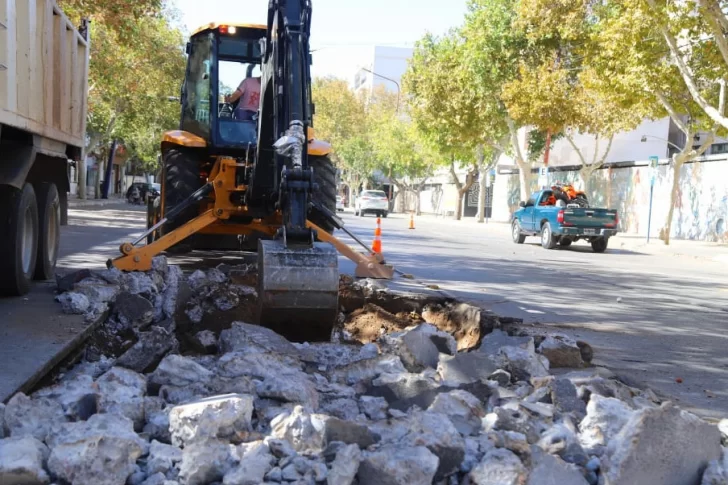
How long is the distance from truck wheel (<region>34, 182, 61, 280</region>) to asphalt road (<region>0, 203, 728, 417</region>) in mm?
442

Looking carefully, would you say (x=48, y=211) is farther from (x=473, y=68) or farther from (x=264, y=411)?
(x=473, y=68)

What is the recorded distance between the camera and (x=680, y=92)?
23.2m

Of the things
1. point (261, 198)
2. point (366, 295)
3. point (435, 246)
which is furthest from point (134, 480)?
point (435, 246)

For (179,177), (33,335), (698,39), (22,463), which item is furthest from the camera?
(698,39)

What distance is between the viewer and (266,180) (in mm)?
8000

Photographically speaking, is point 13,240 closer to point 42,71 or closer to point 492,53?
point 42,71

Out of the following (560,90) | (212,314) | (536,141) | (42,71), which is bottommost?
(212,314)

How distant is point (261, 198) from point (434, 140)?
111 ft

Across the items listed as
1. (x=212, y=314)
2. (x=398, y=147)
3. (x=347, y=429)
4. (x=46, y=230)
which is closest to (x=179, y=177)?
(x=46, y=230)

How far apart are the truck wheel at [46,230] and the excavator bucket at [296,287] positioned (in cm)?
389

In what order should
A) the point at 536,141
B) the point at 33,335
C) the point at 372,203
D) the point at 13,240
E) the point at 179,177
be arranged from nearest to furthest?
the point at 33,335 < the point at 13,240 < the point at 179,177 < the point at 536,141 < the point at 372,203

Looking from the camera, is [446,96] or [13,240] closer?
[13,240]

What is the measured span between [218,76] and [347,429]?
7.82 metres

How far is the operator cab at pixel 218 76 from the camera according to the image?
34.1ft
